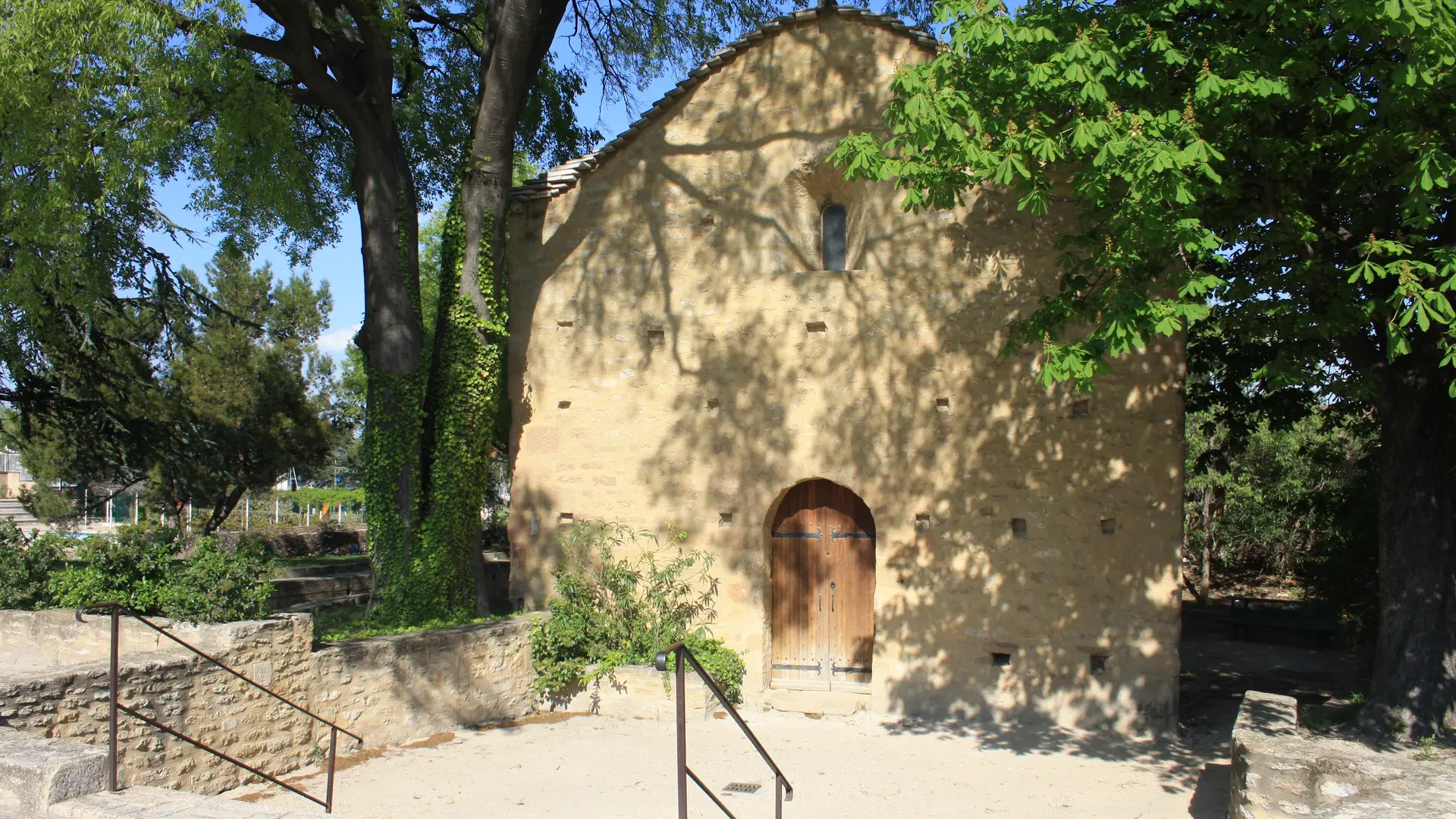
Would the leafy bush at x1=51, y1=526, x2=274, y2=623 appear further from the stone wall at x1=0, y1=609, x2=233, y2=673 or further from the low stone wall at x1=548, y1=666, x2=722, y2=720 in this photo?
the low stone wall at x1=548, y1=666, x2=722, y2=720

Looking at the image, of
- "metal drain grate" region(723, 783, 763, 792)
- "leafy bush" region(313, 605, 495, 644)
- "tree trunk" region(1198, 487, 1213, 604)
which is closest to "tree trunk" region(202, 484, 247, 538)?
"leafy bush" region(313, 605, 495, 644)

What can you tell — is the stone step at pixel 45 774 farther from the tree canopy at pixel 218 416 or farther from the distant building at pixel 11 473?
the distant building at pixel 11 473

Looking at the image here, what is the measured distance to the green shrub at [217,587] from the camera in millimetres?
7375

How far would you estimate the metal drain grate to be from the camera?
7.26 m

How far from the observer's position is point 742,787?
23.9 ft

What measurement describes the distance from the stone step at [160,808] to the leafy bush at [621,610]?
4.83 m

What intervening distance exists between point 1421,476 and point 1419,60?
3.49m

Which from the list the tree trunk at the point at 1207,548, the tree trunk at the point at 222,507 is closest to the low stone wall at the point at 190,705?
the tree trunk at the point at 222,507

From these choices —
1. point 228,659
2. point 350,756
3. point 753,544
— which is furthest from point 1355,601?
point 228,659

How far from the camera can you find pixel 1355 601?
1070 centimetres

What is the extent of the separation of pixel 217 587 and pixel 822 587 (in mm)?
5849

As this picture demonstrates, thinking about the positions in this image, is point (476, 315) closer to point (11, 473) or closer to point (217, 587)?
point (217, 587)

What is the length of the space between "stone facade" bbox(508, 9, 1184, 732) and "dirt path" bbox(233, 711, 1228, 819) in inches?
25.7

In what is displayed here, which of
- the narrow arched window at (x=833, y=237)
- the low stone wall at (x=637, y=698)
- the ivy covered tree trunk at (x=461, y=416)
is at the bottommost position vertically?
the low stone wall at (x=637, y=698)
